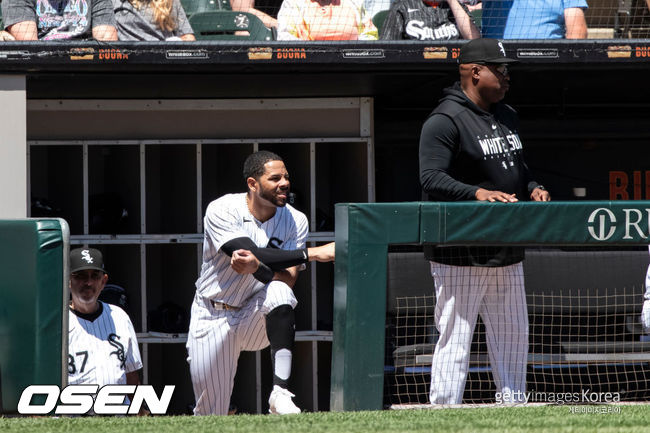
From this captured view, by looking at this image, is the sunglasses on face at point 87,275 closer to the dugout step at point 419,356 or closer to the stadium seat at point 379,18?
the dugout step at point 419,356

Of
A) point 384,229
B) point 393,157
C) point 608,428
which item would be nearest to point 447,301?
point 384,229

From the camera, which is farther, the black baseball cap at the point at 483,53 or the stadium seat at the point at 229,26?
the stadium seat at the point at 229,26

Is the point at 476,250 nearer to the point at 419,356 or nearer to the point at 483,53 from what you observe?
the point at 419,356

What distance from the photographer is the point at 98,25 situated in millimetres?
5809

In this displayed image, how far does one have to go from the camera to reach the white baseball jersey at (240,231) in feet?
14.5

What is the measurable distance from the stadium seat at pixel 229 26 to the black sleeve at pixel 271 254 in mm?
2251

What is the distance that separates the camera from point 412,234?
373cm

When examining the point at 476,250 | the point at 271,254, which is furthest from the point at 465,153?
the point at 271,254

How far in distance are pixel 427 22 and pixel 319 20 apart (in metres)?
0.66

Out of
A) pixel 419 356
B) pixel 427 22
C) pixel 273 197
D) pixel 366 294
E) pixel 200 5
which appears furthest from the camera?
pixel 200 5

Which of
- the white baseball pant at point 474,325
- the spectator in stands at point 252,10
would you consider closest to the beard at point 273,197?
the white baseball pant at point 474,325

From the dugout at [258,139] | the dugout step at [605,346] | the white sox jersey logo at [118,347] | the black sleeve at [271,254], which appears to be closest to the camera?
the dugout step at [605,346]

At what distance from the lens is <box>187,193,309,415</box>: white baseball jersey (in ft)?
14.6

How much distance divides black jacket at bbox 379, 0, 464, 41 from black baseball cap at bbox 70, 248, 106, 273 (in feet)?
7.89
